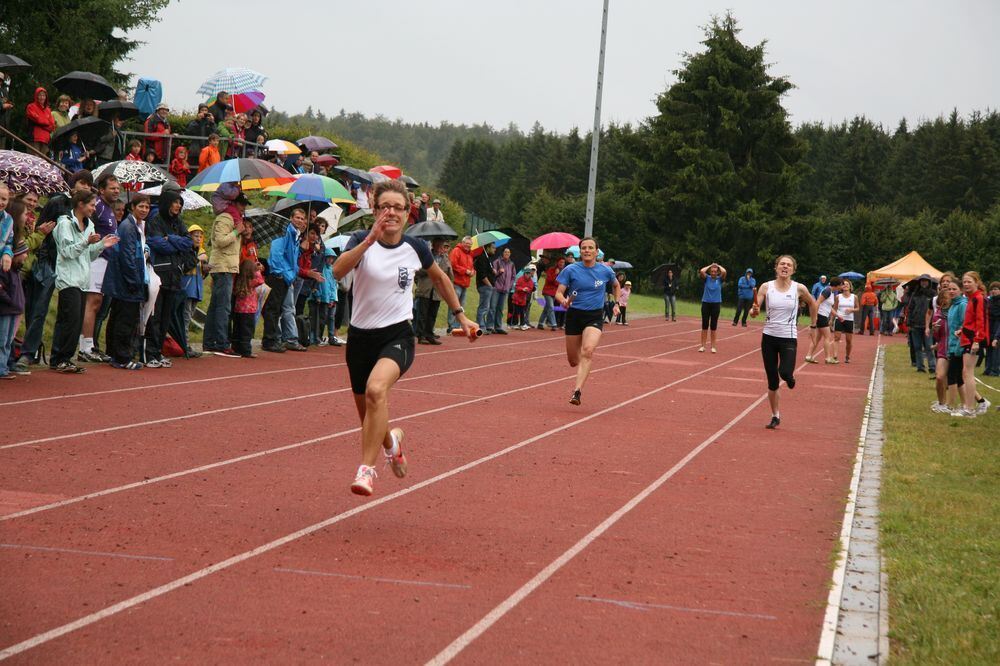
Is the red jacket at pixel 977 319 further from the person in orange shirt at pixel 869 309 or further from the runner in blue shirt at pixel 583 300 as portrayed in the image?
the person in orange shirt at pixel 869 309

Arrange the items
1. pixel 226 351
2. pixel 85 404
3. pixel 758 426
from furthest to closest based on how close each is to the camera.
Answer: pixel 226 351, pixel 758 426, pixel 85 404

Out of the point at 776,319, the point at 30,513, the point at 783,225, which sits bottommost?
the point at 30,513

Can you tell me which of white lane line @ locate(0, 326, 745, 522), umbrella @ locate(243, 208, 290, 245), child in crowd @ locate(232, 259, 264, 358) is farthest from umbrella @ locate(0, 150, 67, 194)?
white lane line @ locate(0, 326, 745, 522)

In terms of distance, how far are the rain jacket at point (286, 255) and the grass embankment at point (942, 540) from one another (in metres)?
9.23

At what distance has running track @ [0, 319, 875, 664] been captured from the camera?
515 centimetres

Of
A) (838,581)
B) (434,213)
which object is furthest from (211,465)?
(434,213)

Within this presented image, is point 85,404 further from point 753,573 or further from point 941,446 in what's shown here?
point 941,446

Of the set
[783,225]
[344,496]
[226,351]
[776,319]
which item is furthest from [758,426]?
[783,225]

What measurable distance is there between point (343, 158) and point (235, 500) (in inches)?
1569

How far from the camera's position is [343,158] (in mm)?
46719

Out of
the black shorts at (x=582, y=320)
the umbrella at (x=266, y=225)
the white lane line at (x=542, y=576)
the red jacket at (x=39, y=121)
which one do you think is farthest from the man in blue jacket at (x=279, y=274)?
the white lane line at (x=542, y=576)

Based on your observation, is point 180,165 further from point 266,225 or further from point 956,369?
point 956,369

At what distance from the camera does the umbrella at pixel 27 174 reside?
1469cm

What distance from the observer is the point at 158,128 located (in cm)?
2669
